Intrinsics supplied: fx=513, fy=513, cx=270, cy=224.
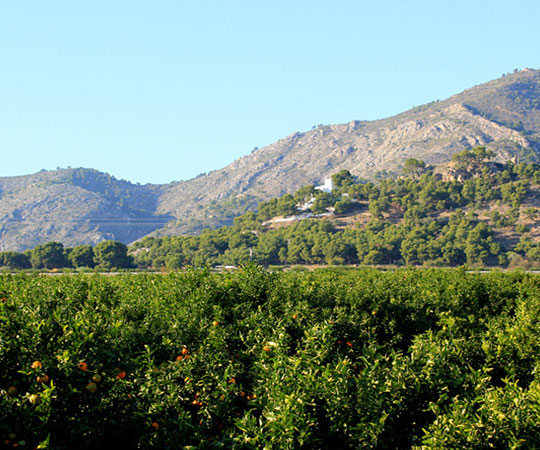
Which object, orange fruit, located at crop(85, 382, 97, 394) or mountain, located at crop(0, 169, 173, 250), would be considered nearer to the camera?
orange fruit, located at crop(85, 382, 97, 394)

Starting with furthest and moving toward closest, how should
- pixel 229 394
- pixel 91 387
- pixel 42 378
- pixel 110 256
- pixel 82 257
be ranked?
1. pixel 82 257
2. pixel 110 256
3. pixel 229 394
4. pixel 91 387
5. pixel 42 378

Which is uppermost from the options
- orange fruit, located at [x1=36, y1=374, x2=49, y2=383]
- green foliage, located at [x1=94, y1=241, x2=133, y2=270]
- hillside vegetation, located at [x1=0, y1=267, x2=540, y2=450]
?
orange fruit, located at [x1=36, y1=374, x2=49, y2=383]

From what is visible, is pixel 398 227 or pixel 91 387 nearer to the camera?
pixel 91 387

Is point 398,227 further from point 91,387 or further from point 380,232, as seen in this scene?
point 91,387

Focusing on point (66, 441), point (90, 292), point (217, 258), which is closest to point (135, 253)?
point (217, 258)

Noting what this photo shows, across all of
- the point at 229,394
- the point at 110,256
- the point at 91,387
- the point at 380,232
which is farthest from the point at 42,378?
the point at 380,232

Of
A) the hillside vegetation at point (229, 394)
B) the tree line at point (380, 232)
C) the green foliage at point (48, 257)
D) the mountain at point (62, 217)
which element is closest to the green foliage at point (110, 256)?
the tree line at point (380, 232)

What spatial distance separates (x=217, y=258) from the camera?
2953 inches

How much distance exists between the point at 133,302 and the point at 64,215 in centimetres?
16045

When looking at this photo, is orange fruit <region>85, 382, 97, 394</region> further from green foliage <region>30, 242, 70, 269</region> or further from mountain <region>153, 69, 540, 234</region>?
mountain <region>153, 69, 540, 234</region>

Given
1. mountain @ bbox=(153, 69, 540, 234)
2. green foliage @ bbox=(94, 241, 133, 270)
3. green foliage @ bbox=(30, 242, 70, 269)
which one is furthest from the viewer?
mountain @ bbox=(153, 69, 540, 234)

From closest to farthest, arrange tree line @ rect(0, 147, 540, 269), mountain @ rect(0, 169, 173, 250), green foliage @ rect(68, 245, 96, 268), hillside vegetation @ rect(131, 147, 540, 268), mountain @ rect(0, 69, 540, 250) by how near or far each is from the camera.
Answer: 1. green foliage @ rect(68, 245, 96, 268)
2. tree line @ rect(0, 147, 540, 269)
3. hillside vegetation @ rect(131, 147, 540, 268)
4. mountain @ rect(0, 169, 173, 250)
5. mountain @ rect(0, 69, 540, 250)

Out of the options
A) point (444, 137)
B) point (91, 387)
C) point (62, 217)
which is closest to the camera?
point (91, 387)

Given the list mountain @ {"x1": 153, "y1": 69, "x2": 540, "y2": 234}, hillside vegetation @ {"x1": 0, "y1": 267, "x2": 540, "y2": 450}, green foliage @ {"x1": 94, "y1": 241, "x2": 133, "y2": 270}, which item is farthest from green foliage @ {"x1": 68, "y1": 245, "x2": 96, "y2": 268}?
mountain @ {"x1": 153, "y1": 69, "x2": 540, "y2": 234}
